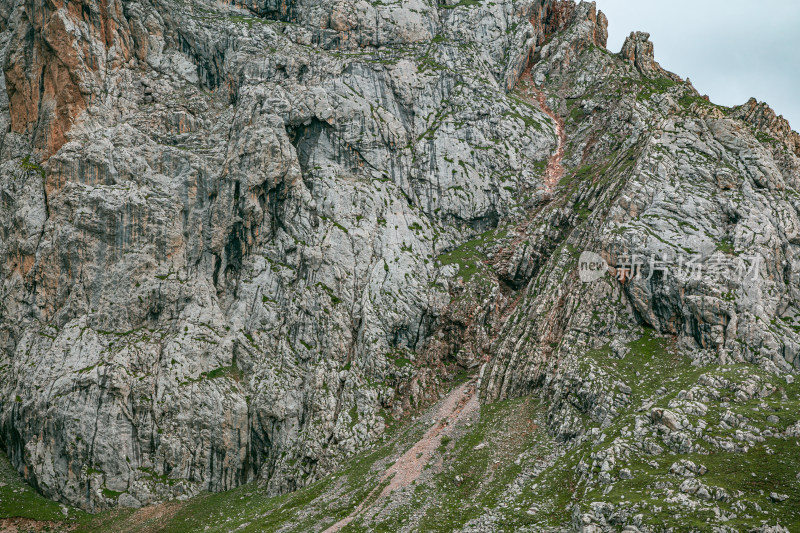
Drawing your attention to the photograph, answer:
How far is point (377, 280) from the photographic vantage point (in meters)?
70.7

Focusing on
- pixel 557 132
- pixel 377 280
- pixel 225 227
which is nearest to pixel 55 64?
pixel 225 227

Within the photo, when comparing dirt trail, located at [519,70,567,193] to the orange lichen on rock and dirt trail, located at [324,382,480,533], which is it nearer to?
dirt trail, located at [324,382,480,533]

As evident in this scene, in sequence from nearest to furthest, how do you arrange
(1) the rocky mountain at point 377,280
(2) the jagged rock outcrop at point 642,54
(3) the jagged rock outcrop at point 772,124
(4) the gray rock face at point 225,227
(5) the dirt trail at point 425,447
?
1. (1) the rocky mountain at point 377,280
2. (5) the dirt trail at point 425,447
3. (4) the gray rock face at point 225,227
4. (3) the jagged rock outcrop at point 772,124
5. (2) the jagged rock outcrop at point 642,54

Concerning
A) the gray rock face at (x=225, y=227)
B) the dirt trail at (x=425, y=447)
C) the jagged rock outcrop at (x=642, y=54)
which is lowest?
the dirt trail at (x=425, y=447)

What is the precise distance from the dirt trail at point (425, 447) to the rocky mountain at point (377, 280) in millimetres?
389

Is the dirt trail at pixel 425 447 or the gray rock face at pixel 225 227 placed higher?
the gray rock face at pixel 225 227

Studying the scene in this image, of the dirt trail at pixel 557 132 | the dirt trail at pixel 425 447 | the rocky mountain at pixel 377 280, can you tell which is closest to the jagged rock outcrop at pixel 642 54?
the rocky mountain at pixel 377 280

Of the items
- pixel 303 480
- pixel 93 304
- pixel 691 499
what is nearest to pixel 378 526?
pixel 303 480

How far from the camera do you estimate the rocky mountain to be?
4603 cm

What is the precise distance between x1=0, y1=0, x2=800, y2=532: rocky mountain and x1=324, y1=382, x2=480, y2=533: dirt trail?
15.3 inches

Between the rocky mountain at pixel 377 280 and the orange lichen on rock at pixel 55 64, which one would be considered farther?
the orange lichen on rock at pixel 55 64

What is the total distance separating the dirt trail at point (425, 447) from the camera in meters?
49.0

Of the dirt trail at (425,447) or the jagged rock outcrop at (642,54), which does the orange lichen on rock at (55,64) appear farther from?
the jagged rock outcrop at (642,54)

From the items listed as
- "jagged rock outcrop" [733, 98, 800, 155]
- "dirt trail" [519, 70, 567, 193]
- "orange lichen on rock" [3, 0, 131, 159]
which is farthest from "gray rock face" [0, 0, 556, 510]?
"jagged rock outcrop" [733, 98, 800, 155]
